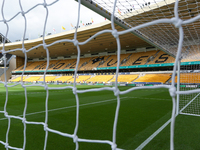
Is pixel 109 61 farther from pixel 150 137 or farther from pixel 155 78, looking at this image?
pixel 150 137

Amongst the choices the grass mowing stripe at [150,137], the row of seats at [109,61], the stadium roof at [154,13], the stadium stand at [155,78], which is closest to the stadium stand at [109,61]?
the row of seats at [109,61]

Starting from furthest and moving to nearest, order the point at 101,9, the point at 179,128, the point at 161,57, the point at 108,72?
the point at 108,72
the point at 161,57
the point at 179,128
the point at 101,9

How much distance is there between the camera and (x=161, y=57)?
1909 centimetres

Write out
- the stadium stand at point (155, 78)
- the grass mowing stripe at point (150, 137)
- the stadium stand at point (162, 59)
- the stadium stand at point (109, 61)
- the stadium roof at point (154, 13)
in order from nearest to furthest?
the grass mowing stripe at point (150, 137) → the stadium roof at point (154, 13) → the stadium stand at point (155, 78) → the stadium stand at point (162, 59) → the stadium stand at point (109, 61)

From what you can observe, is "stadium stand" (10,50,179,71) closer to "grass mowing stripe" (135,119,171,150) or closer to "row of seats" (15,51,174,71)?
"row of seats" (15,51,174,71)

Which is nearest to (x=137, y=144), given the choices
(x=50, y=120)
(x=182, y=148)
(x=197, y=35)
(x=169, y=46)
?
(x=182, y=148)

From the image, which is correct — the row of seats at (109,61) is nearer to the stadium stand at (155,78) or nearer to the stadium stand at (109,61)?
the stadium stand at (109,61)

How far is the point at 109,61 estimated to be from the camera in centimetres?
2323

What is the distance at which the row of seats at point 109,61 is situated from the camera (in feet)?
63.7

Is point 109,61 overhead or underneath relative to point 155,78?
overhead

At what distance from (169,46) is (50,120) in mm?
4026

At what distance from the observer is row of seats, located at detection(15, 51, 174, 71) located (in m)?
19.4

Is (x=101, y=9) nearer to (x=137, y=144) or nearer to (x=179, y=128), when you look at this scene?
(x=137, y=144)

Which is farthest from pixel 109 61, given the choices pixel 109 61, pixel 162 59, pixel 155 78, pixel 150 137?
pixel 150 137
